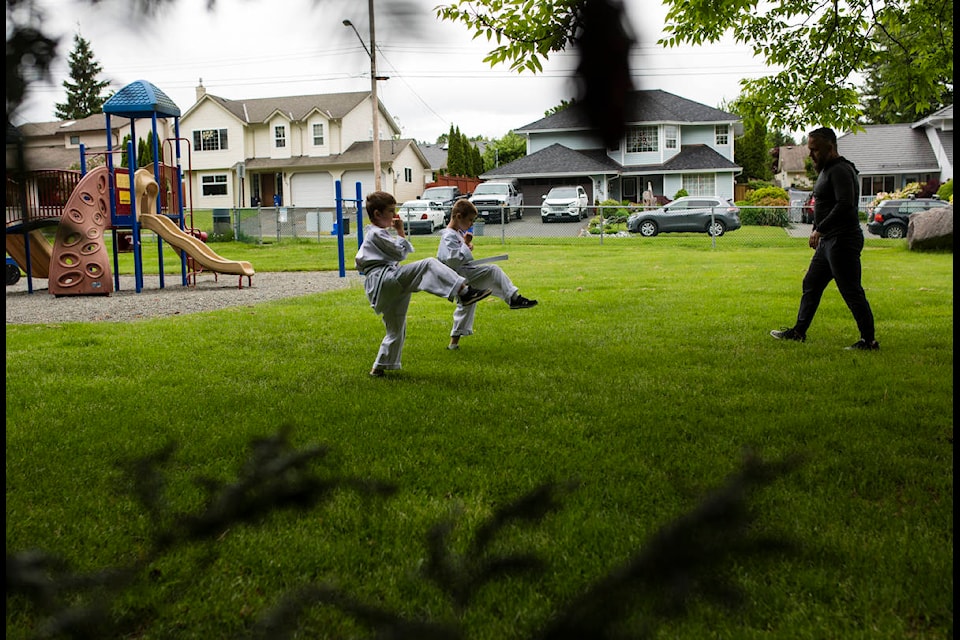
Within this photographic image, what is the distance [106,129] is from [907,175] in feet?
130

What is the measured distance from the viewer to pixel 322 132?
1289 mm

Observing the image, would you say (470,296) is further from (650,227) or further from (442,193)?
(650,227)

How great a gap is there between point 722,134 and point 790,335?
584 cm

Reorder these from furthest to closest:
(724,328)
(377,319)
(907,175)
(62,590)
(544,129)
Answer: (907,175)
(377,319)
(724,328)
(544,129)
(62,590)

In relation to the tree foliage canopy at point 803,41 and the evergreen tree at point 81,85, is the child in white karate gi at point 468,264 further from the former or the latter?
the evergreen tree at point 81,85

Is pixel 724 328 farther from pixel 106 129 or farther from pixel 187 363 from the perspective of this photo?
pixel 106 129

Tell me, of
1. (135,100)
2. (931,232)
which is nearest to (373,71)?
(135,100)

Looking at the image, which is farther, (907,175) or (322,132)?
(907,175)

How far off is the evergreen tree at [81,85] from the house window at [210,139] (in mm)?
393

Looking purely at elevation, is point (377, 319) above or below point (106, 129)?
below

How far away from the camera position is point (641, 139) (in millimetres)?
1122

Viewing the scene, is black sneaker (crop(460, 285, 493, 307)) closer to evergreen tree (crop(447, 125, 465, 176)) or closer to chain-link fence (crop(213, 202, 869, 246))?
evergreen tree (crop(447, 125, 465, 176))

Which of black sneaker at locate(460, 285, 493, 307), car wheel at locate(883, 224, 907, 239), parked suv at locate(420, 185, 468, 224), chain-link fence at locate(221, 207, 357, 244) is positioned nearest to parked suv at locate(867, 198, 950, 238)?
car wheel at locate(883, 224, 907, 239)

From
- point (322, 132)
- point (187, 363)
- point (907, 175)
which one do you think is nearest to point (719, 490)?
point (322, 132)
